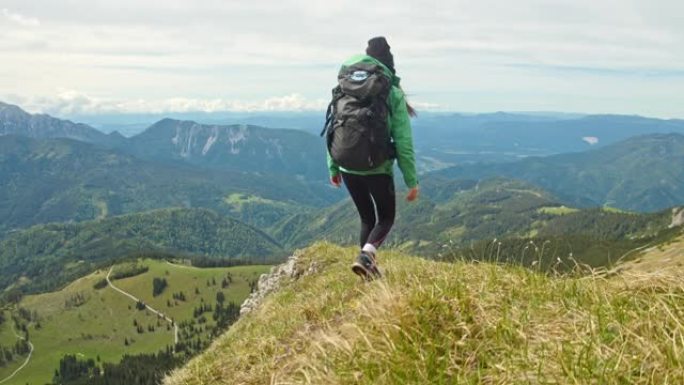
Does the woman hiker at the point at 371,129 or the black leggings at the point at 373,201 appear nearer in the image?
the woman hiker at the point at 371,129

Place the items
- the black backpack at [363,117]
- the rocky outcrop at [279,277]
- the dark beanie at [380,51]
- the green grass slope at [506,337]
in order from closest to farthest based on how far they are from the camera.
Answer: the green grass slope at [506,337] < the black backpack at [363,117] < the dark beanie at [380,51] < the rocky outcrop at [279,277]

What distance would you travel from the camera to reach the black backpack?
10.4 meters

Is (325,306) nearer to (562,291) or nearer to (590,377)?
(562,291)

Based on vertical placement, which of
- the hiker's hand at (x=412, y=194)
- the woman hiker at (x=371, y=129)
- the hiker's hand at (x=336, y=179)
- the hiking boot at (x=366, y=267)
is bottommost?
the hiking boot at (x=366, y=267)

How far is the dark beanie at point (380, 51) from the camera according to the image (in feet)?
36.1

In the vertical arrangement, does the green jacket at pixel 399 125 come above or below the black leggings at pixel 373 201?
above

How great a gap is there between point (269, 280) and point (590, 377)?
2244 centimetres

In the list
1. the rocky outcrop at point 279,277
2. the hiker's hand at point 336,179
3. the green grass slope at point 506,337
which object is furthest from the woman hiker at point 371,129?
the rocky outcrop at point 279,277

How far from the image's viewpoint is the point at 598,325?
16.3 ft

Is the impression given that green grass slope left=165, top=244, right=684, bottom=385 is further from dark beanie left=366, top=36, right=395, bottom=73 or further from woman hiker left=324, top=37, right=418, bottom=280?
dark beanie left=366, top=36, right=395, bottom=73

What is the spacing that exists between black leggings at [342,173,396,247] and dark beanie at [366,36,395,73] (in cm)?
221

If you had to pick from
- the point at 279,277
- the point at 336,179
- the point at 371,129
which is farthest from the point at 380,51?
the point at 279,277

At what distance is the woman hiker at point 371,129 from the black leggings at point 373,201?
0.02 m

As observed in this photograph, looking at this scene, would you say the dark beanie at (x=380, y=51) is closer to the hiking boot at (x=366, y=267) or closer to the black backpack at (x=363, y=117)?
the black backpack at (x=363, y=117)
